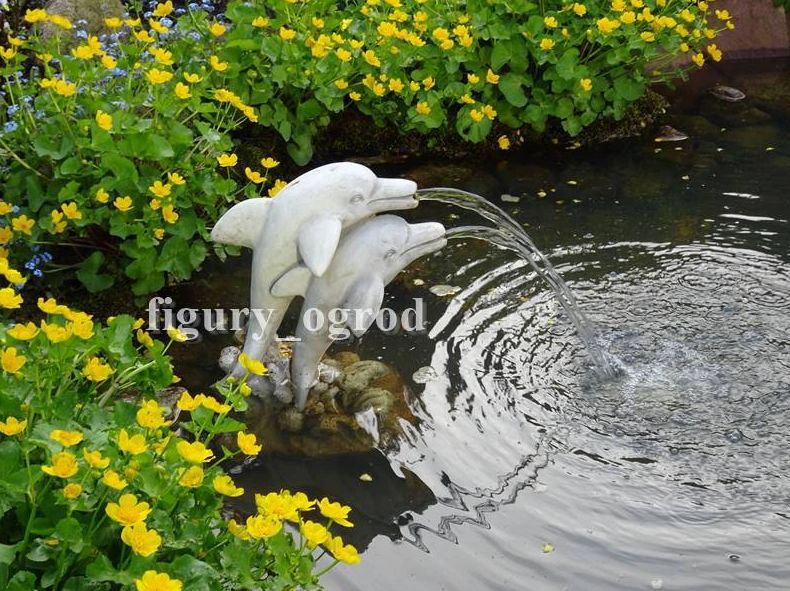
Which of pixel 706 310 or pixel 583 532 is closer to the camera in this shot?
pixel 583 532

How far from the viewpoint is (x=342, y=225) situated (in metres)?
3.52

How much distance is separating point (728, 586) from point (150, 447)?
1.69m

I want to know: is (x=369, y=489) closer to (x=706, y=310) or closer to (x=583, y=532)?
(x=583, y=532)

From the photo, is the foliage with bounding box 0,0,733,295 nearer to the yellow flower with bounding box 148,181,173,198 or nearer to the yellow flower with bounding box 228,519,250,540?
the yellow flower with bounding box 148,181,173,198

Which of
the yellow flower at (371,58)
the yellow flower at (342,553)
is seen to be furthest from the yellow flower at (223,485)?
the yellow flower at (371,58)

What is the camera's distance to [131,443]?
226cm

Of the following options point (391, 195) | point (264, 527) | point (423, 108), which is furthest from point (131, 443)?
point (423, 108)

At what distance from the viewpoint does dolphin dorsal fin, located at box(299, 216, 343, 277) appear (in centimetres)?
332

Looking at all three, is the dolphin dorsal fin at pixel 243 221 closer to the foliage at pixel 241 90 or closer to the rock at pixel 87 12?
the foliage at pixel 241 90

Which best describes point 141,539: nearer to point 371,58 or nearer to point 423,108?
point 371,58

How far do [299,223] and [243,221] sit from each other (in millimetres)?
235

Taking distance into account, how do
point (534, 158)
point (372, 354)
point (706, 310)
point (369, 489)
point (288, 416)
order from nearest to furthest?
point (369, 489) < point (288, 416) < point (372, 354) < point (706, 310) < point (534, 158)

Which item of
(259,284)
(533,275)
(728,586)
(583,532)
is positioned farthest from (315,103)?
(728,586)

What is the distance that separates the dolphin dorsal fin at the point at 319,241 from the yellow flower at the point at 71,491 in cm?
129
